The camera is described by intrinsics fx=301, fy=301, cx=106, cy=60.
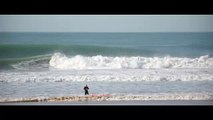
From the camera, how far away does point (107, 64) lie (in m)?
3.88

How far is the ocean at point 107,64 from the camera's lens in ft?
12.1

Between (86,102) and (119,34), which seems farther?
(119,34)

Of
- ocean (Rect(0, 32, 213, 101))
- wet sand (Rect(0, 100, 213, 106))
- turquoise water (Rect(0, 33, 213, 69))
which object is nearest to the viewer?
wet sand (Rect(0, 100, 213, 106))

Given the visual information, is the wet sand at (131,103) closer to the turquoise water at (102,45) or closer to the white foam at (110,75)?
the white foam at (110,75)

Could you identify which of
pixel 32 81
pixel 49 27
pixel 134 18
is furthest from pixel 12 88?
pixel 134 18

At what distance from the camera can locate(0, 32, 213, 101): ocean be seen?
3684 mm

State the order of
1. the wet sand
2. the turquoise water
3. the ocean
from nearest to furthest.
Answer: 1. the wet sand
2. the ocean
3. the turquoise water

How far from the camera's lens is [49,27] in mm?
3783

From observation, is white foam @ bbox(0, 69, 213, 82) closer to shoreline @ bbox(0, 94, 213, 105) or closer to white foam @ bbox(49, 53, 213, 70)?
white foam @ bbox(49, 53, 213, 70)

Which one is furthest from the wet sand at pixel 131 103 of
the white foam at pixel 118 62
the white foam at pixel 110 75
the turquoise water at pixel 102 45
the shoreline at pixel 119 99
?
the turquoise water at pixel 102 45

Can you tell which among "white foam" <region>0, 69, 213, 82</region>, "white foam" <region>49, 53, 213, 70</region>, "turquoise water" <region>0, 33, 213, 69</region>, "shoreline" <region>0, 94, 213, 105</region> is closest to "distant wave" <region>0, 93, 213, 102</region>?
"shoreline" <region>0, 94, 213, 105</region>
